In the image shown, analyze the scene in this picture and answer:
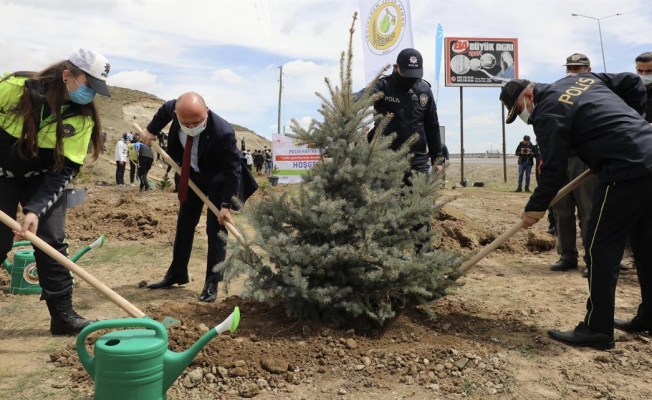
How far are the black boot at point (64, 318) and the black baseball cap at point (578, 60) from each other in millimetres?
4840

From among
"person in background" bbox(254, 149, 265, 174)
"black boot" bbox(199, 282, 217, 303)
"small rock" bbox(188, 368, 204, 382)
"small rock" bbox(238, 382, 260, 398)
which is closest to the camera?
"small rock" bbox(238, 382, 260, 398)

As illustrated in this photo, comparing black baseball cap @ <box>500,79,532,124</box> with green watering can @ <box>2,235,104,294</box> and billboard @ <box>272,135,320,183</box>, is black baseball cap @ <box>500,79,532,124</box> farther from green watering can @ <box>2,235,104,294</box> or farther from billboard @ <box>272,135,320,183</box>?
billboard @ <box>272,135,320,183</box>

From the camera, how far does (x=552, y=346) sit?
3.55 metres

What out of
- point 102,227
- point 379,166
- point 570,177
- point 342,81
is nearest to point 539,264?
point 570,177

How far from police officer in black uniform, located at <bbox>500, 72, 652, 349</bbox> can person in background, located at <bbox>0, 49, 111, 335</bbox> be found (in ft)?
9.79

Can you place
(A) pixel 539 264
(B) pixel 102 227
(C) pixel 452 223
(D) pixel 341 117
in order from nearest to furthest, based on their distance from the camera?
(D) pixel 341 117 < (A) pixel 539 264 < (C) pixel 452 223 < (B) pixel 102 227

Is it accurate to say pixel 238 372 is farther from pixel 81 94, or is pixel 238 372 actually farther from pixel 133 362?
pixel 81 94

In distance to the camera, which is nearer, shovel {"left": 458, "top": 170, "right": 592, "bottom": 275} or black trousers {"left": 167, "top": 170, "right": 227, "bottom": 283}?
shovel {"left": 458, "top": 170, "right": 592, "bottom": 275}

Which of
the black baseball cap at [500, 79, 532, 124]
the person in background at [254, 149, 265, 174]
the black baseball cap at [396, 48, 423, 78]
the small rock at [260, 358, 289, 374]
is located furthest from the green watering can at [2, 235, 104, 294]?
the person in background at [254, 149, 265, 174]

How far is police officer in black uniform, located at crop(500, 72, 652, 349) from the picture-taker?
3.29 metres

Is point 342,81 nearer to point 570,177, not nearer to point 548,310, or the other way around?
point 548,310

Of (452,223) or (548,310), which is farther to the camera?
(452,223)

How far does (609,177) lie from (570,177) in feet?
8.30

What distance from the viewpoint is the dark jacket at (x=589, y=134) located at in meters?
3.26
